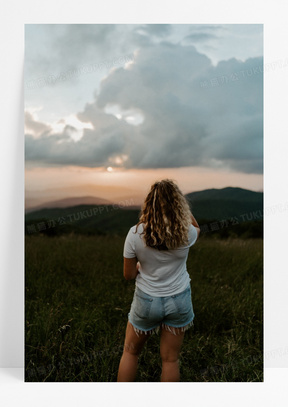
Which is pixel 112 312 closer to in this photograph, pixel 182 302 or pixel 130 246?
pixel 182 302

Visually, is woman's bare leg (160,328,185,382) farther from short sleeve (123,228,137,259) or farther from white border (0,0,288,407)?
white border (0,0,288,407)

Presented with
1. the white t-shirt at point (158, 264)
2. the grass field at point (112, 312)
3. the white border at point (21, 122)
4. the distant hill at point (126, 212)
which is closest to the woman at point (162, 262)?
the white t-shirt at point (158, 264)

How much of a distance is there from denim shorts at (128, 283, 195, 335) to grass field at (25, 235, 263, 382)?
77 cm

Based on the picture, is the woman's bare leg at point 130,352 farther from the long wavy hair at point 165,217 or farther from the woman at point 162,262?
the long wavy hair at point 165,217

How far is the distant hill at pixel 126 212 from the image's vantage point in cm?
360

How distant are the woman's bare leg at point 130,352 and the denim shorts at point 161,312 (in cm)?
6

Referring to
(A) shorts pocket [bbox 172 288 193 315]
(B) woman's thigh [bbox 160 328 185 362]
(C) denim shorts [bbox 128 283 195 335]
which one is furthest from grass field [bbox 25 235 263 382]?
(A) shorts pocket [bbox 172 288 193 315]

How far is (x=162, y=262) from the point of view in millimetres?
2477

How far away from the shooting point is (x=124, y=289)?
380 cm

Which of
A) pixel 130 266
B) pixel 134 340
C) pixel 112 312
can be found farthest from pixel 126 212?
pixel 134 340

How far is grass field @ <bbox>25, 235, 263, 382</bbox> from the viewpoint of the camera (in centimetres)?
329

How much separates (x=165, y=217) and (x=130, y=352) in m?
0.94

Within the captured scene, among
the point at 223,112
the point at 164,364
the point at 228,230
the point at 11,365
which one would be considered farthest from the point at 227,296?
the point at 11,365
